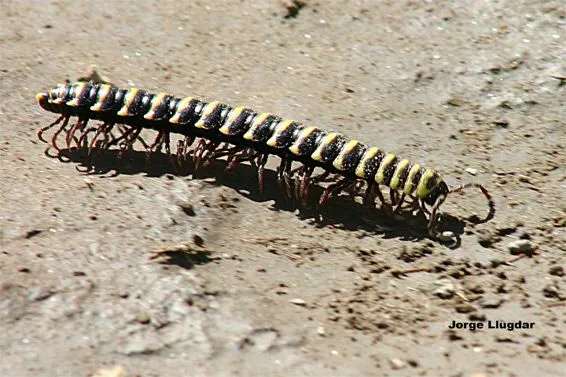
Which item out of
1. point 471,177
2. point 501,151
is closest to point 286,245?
point 471,177

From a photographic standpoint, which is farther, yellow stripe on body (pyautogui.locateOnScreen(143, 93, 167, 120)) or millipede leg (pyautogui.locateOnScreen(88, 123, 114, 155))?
millipede leg (pyautogui.locateOnScreen(88, 123, 114, 155))

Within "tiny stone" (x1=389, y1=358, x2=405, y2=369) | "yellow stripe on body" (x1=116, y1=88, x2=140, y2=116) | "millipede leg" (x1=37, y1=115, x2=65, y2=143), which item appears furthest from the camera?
"millipede leg" (x1=37, y1=115, x2=65, y2=143)

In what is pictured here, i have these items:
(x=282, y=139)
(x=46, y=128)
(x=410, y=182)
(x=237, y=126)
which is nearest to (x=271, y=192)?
(x=282, y=139)

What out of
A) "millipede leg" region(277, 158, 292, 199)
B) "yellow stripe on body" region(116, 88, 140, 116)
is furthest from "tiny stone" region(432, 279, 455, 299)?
"yellow stripe on body" region(116, 88, 140, 116)

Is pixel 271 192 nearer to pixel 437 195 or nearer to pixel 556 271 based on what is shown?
pixel 437 195

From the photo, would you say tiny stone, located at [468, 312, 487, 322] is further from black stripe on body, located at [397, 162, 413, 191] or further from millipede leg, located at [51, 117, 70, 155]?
millipede leg, located at [51, 117, 70, 155]

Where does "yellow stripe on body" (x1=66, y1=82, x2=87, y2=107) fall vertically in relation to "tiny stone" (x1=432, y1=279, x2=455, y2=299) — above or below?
above

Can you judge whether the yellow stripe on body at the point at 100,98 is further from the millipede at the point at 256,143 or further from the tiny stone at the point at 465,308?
the tiny stone at the point at 465,308
